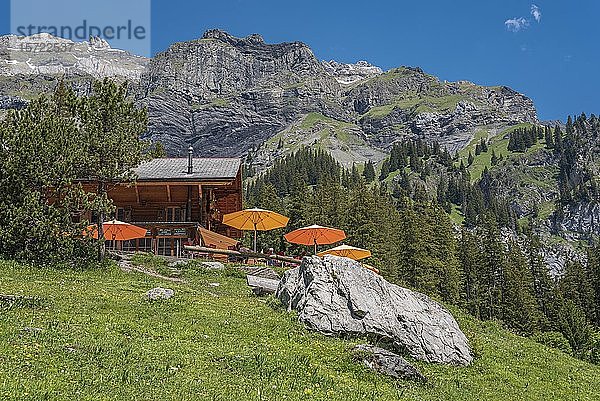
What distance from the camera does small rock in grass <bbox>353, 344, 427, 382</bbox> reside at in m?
14.4

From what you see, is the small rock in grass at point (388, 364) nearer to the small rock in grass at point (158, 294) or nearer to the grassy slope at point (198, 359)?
the grassy slope at point (198, 359)

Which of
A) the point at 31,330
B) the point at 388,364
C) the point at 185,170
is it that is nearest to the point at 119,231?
the point at 185,170

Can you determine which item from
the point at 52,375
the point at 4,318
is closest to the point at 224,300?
the point at 4,318

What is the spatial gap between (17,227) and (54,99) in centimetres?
868

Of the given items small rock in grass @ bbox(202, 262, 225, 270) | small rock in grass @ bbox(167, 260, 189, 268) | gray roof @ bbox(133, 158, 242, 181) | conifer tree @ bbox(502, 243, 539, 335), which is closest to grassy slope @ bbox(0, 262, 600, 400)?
small rock in grass @ bbox(167, 260, 189, 268)

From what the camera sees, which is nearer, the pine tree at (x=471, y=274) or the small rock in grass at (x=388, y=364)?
the small rock in grass at (x=388, y=364)

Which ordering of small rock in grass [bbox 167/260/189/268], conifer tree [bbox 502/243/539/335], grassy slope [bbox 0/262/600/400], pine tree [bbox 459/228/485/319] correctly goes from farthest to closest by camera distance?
pine tree [bbox 459/228/485/319] → conifer tree [bbox 502/243/539/335] → small rock in grass [bbox 167/260/189/268] → grassy slope [bbox 0/262/600/400]

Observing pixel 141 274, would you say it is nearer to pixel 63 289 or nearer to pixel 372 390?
pixel 63 289

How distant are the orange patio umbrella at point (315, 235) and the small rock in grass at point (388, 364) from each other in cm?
2374

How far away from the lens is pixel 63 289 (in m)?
20.7

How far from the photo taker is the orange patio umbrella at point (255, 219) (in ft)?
129

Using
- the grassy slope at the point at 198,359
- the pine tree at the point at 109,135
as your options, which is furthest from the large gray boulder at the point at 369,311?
the pine tree at the point at 109,135

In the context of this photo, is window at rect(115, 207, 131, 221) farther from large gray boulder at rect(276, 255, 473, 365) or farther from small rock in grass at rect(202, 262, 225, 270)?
large gray boulder at rect(276, 255, 473, 365)

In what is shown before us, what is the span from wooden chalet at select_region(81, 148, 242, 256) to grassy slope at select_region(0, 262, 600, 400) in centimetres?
1830
